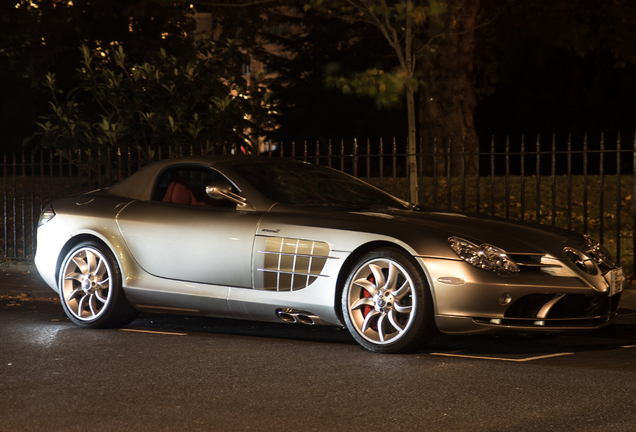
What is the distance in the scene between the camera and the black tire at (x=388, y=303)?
640 centimetres

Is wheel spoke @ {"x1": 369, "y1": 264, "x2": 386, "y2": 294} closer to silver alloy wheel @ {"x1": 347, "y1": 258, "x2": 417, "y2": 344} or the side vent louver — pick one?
silver alloy wheel @ {"x1": 347, "y1": 258, "x2": 417, "y2": 344}

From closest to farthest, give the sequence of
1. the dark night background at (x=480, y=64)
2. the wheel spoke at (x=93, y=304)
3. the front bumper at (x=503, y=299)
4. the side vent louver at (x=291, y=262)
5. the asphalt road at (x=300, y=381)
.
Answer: the asphalt road at (x=300, y=381)
the front bumper at (x=503, y=299)
the side vent louver at (x=291, y=262)
the wheel spoke at (x=93, y=304)
the dark night background at (x=480, y=64)

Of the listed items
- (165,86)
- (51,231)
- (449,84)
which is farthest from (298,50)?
(51,231)

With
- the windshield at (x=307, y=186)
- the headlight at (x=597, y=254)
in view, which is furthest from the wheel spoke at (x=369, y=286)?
the headlight at (x=597, y=254)

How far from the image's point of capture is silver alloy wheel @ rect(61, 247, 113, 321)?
25.8 ft

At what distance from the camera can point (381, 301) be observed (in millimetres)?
6531

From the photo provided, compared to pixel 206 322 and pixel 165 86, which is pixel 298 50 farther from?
pixel 206 322

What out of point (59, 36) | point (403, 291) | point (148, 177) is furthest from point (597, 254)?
point (59, 36)

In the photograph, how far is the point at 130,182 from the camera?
8.13m

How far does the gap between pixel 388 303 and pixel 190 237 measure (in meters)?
1.73

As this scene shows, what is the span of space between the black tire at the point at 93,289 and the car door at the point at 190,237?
0.95ft

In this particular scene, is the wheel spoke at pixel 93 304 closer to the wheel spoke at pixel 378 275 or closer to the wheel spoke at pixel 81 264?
the wheel spoke at pixel 81 264

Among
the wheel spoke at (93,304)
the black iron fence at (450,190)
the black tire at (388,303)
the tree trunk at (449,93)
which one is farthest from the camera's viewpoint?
the tree trunk at (449,93)

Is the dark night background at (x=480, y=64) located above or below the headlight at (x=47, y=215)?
above
